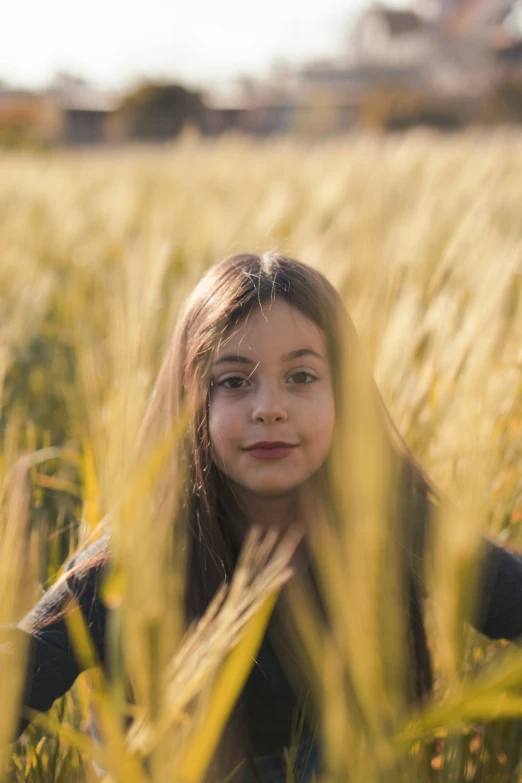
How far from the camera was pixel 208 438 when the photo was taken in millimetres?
869


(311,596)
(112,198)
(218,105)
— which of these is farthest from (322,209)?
(218,105)

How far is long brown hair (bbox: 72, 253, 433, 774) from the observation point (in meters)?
0.84

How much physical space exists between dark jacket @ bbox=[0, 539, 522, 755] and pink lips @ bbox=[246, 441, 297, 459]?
16 cm

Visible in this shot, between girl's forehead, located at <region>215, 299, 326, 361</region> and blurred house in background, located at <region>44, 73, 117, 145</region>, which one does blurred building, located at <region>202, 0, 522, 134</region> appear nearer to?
blurred house in background, located at <region>44, 73, 117, 145</region>

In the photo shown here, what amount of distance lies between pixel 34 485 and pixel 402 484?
1.61 ft

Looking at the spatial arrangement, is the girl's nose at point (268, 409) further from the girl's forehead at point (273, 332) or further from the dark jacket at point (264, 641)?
the dark jacket at point (264, 641)

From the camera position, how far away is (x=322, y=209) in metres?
2.55

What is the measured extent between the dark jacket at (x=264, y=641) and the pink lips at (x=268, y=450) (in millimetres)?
158

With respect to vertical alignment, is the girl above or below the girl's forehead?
below

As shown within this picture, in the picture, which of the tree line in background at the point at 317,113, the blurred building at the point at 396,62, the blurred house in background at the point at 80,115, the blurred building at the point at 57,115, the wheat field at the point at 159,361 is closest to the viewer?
the wheat field at the point at 159,361

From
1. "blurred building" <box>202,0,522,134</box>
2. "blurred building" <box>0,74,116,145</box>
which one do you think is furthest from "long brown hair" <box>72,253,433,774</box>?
"blurred building" <box>202,0,522,134</box>

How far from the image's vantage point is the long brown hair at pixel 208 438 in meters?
0.84

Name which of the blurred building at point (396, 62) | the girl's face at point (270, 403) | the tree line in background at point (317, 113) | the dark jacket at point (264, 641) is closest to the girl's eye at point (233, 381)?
the girl's face at point (270, 403)

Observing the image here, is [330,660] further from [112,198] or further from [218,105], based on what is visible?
[218,105]
